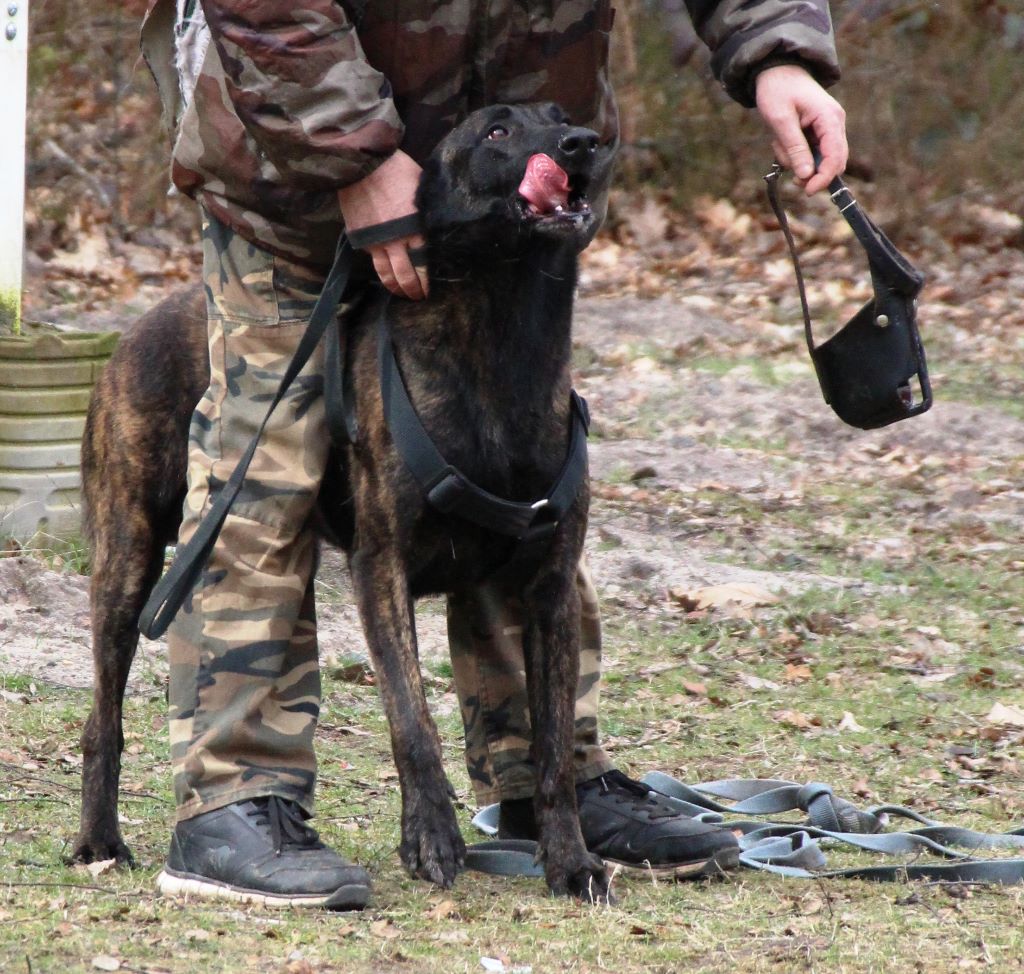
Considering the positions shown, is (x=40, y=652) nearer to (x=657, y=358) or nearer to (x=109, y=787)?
(x=109, y=787)

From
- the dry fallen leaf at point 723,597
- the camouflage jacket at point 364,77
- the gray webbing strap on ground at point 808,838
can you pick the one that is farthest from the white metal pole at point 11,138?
the gray webbing strap on ground at point 808,838

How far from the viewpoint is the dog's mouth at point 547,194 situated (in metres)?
3.01

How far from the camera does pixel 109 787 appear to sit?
3.45 meters

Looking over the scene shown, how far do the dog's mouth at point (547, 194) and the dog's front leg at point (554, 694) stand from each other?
650 mm

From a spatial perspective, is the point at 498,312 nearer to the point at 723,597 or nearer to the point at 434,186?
the point at 434,186

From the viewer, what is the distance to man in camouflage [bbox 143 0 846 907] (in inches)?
120

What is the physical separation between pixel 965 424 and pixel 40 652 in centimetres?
526

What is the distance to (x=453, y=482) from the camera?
303 centimetres

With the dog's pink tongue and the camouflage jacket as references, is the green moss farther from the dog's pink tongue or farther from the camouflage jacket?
the dog's pink tongue

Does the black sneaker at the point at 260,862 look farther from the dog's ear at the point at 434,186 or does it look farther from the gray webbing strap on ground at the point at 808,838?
the dog's ear at the point at 434,186

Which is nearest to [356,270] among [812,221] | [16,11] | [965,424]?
[16,11]

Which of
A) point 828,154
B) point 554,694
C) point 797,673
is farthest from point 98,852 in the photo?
point 797,673

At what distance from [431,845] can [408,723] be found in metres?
0.23

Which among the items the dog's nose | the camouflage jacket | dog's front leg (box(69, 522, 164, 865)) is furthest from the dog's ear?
dog's front leg (box(69, 522, 164, 865))
